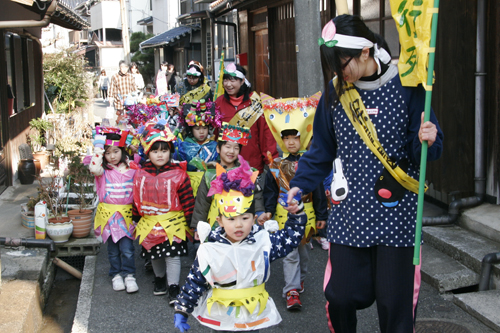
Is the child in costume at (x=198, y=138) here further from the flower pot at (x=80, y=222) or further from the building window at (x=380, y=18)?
the building window at (x=380, y=18)

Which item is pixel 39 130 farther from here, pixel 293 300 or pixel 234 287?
pixel 234 287

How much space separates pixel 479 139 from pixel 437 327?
2162 mm

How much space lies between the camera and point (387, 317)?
2.90m

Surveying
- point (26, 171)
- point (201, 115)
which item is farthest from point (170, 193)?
point (26, 171)

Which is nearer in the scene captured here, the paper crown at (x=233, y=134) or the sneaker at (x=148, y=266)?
the paper crown at (x=233, y=134)

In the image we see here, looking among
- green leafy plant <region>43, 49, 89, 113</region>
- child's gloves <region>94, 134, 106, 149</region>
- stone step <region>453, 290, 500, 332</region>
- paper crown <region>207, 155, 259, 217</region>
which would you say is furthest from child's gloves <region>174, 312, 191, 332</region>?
green leafy plant <region>43, 49, 89, 113</region>

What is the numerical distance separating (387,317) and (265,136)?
3.22 m

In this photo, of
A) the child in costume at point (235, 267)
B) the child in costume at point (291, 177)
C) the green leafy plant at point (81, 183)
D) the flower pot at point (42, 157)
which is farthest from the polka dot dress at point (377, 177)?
the flower pot at point (42, 157)

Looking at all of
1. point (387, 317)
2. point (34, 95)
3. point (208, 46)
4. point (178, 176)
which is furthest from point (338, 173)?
point (208, 46)

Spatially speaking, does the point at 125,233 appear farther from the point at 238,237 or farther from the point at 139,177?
the point at 238,237

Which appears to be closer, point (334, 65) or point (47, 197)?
point (334, 65)

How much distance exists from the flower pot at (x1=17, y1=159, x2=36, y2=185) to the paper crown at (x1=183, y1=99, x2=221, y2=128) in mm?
4901

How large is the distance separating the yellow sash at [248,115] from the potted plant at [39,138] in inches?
228

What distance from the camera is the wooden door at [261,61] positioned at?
44.2 feet
